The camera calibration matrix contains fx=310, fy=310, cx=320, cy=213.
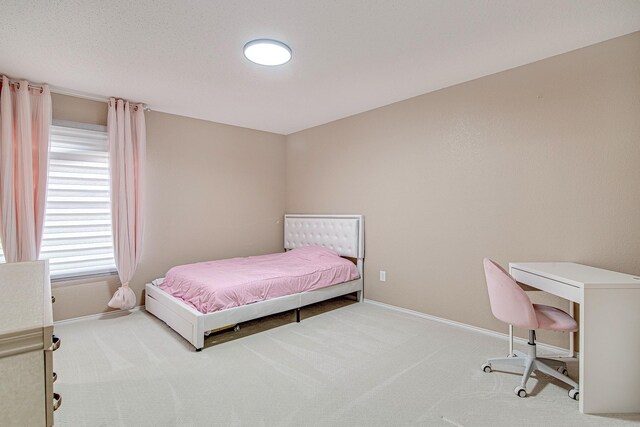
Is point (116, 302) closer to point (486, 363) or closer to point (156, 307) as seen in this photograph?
point (156, 307)

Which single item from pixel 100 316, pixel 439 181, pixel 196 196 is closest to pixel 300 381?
pixel 439 181

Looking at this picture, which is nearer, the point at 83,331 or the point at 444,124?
the point at 83,331

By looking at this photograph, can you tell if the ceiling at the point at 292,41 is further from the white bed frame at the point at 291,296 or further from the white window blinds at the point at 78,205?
the white bed frame at the point at 291,296

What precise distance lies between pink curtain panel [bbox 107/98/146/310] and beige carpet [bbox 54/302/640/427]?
0.65 meters

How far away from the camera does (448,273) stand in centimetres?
335

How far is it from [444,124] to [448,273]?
5.33 ft

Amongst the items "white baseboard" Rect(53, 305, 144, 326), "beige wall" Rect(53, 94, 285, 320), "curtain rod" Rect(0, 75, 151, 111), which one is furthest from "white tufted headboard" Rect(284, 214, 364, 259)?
"curtain rod" Rect(0, 75, 151, 111)

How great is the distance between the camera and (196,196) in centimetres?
435

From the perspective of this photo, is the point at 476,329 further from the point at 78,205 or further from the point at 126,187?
the point at 78,205

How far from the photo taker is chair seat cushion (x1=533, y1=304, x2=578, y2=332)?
6.71 feet

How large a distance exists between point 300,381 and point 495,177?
2.55m

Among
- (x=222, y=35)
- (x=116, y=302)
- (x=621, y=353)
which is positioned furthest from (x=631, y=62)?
(x=116, y=302)

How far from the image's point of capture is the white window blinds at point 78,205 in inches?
129

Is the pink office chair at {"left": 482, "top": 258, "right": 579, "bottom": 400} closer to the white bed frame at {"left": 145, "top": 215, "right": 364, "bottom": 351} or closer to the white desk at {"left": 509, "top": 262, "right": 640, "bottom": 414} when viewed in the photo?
the white desk at {"left": 509, "top": 262, "right": 640, "bottom": 414}
